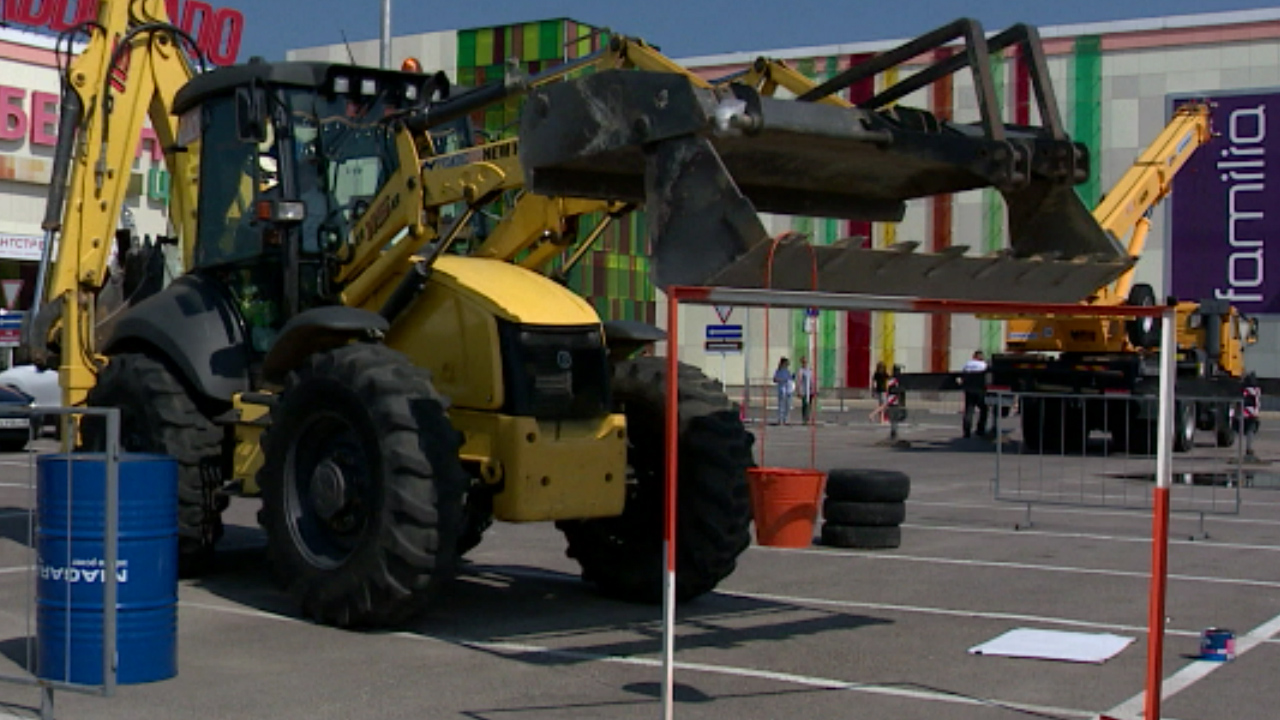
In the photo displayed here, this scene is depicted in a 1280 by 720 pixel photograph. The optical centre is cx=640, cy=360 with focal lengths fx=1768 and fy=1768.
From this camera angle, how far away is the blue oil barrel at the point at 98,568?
7391 mm

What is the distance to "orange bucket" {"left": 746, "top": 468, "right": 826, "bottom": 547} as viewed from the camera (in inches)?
455

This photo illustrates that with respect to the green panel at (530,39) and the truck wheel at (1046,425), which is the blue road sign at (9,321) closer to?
the truck wheel at (1046,425)

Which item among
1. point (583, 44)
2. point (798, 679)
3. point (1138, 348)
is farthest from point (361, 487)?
point (583, 44)

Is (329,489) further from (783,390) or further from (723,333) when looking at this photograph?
(783,390)

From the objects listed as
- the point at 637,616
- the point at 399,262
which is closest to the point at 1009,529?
the point at 637,616

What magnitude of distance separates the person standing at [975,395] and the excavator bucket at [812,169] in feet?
64.1

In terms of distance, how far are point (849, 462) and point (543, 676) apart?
17.1 m

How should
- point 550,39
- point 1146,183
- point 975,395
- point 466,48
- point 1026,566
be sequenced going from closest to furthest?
point 1026,566, point 1146,183, point 975,395, point 550,39, point 466,48

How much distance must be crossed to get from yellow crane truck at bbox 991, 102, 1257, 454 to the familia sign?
19462 mm

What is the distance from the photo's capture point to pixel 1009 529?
50.8ft

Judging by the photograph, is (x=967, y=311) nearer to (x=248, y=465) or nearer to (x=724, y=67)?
(x=248, y=465)

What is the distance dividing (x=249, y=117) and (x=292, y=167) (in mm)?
485

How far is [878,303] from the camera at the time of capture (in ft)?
23.8

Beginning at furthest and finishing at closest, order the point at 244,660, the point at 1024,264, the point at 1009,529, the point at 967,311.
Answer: the point at 1009,529
the point at 244,660
the point at 1024,264
the point at 967,311
